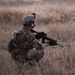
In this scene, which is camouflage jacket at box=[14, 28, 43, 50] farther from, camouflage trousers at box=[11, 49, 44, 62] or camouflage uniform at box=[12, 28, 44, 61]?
camouflage trousers at box=[11, 49, 44, 62]

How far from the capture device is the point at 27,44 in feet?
21.6

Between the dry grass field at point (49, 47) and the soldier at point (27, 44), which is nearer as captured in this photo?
the soldier at point (27, 44)

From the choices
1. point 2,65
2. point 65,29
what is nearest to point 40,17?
point 65,29

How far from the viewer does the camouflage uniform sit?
6.49 metres

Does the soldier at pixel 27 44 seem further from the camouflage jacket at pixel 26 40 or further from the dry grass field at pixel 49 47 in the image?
the dry grass field at pixel 49 47

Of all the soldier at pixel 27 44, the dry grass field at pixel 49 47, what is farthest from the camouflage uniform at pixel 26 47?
the dry grass field at pixel 49 47

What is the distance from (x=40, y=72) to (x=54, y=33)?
4.22 meters

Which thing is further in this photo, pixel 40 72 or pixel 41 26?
pixel 41 26

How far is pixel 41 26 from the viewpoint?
1237 centimetres

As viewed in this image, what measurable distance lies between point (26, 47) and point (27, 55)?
17 cm

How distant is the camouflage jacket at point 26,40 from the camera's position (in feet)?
21.2

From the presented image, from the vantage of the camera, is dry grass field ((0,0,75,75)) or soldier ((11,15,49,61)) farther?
dry grass field ((0,0,75,75))

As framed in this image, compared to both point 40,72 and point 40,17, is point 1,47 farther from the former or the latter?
point 40,17

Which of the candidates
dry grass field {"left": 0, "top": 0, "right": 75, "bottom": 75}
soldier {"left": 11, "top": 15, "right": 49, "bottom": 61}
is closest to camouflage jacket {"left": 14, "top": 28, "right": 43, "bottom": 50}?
soldier {"left": 11, "top": 15, "right": 49, "bottom": 61}
